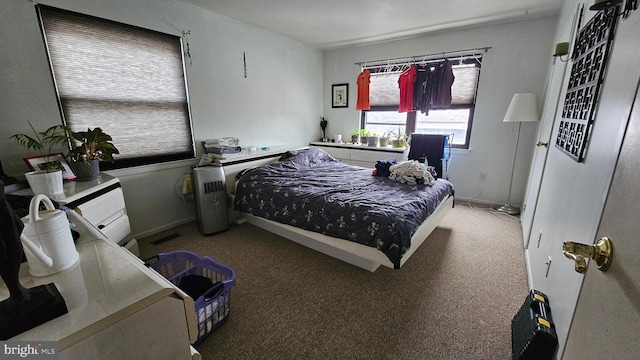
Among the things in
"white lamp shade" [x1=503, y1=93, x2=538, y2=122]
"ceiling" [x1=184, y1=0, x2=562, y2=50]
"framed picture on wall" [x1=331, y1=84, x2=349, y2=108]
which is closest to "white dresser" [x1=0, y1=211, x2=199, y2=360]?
"ceiling" [x1=184, y1=0, x2=562, y2=50]

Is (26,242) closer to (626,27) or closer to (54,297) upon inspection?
(54,297)

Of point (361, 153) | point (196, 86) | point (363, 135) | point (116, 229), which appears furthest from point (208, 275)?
point (363, 135)

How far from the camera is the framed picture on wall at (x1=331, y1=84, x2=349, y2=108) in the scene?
15.4 feet

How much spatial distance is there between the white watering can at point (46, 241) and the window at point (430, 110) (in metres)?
4.20

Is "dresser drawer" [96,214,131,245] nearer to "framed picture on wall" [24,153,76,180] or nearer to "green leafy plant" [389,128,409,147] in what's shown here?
"framed picture on wall" [24,153,76,180]

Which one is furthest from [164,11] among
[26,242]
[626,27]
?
[626,27]

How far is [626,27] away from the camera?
0.95 m

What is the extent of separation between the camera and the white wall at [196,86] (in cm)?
194

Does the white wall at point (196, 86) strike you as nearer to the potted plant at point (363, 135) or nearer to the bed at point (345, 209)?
the bed at point (345, 209)

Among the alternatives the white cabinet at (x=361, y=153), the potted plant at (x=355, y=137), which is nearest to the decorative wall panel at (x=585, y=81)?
the white cabinet at (x=361, y=153)

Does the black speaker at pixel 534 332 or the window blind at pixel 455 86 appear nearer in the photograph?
the black speaker at pixel 534 332

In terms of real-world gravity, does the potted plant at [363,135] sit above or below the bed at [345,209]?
above

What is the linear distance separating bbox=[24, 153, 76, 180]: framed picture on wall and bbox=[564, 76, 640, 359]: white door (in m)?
2.79

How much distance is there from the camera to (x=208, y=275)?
1.93 meters
